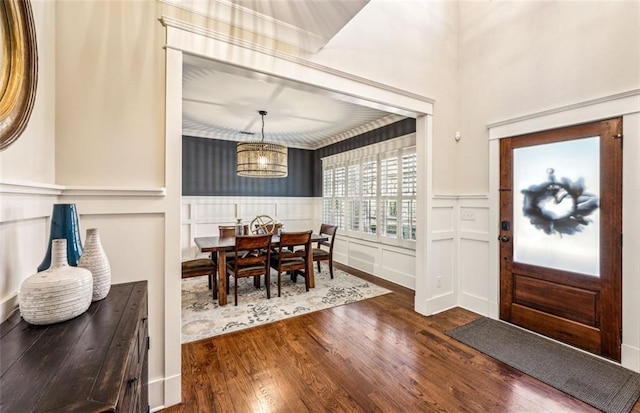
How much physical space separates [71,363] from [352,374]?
1.88 metres

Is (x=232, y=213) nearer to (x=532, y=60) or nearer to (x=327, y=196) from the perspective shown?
(x=327, y=196)

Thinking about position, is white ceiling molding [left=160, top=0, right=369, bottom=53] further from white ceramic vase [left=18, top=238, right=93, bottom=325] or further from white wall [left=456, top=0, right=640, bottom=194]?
white wall [left=456, top=0, right=640, bottom=194]

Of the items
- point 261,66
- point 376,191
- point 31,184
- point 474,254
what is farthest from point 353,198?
point 31,184

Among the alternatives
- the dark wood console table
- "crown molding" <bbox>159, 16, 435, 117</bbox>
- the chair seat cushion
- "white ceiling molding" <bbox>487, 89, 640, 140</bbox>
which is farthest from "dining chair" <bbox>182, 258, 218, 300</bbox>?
"white ceiling molding" <bbox>487, 89, 640, 140</bbox>

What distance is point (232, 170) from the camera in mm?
6020

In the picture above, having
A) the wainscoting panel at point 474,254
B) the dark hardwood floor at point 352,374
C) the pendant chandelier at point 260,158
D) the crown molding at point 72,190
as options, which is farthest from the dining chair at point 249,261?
the wainscoting panel at point 474,254

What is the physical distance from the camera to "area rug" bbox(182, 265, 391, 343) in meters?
2.95

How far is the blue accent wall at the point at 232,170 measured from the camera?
5547mm

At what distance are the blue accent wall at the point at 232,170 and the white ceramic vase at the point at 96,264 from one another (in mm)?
4276

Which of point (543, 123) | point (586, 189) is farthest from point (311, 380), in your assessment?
point (543, 123)

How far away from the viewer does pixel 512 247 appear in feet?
9.78

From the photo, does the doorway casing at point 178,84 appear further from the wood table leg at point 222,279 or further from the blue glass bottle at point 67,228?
the wood table leg at point 222,279

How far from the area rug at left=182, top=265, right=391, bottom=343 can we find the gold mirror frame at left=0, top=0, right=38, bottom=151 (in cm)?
222

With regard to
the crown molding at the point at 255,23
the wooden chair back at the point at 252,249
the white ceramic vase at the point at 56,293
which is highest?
the crown molding at the point at 255,23
